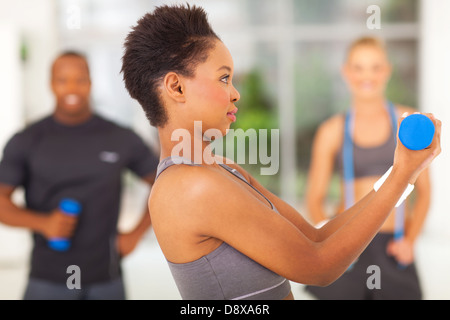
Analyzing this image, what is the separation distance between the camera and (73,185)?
2.12 meters

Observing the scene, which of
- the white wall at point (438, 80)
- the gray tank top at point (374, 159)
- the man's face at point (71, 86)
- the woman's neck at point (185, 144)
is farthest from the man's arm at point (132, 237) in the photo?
the white wall at point (438, 80)

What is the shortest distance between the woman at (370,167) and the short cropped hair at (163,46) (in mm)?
1268

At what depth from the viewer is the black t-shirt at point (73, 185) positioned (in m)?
2.08

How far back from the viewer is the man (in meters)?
2.06

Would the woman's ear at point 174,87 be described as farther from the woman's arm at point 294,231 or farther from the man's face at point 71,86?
the man's face at point 71,86

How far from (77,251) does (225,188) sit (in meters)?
1.38

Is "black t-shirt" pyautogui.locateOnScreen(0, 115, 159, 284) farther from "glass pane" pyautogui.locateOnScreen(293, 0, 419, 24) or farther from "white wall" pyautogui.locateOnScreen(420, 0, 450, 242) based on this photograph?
"glass pane" pyautogui.locateOnScreen(293, 0, 419, 24)

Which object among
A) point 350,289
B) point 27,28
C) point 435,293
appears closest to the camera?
point 350,289

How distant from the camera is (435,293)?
4047 mm

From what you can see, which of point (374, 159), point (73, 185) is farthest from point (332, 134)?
point (73, 185)

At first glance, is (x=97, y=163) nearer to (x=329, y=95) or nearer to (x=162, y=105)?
(x=162, y=105)

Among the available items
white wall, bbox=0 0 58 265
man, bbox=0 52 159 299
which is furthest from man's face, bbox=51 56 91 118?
white wall, bbox=0 0 58 265
